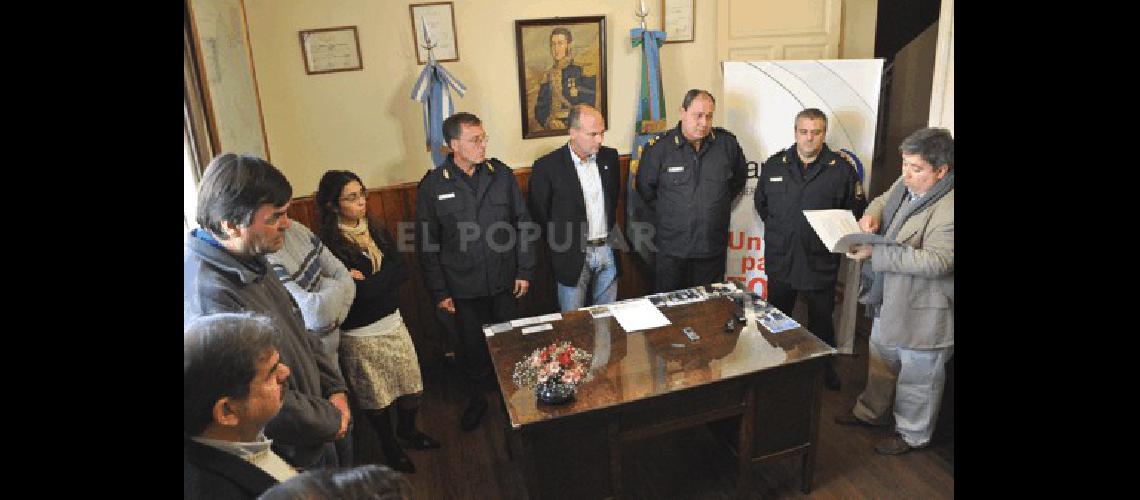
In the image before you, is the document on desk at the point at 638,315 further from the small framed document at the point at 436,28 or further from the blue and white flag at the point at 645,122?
the small framed document at the point at 436,28

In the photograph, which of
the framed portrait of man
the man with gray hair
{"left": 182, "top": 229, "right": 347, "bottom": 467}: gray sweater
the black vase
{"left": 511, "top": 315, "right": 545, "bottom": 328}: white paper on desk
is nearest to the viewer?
the man with gray hair

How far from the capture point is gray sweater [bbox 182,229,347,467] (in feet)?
4.73

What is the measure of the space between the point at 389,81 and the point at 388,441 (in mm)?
2108

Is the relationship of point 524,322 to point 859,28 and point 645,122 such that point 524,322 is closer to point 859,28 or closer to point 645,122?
point 645,122

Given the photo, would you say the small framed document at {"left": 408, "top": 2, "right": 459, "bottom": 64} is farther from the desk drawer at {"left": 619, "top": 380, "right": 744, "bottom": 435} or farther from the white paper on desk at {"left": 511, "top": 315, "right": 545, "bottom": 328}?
the desk drawer at {"left": 619, "top": 380, "right": 744, "bottom": 435}

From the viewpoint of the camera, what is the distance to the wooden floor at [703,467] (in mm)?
2506

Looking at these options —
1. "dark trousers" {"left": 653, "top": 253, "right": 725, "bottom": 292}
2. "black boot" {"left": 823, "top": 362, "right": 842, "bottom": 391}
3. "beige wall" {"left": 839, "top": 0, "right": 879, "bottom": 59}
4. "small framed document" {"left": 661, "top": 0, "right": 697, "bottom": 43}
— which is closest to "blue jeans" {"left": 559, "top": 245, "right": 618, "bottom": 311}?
"dark trousers" {"left": 653, "top": 253, "right": 725, "bottom": 292}

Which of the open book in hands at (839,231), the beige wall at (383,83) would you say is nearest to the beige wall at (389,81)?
the beige wall at (383,83)

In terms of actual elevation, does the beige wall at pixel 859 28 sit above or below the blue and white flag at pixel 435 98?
above

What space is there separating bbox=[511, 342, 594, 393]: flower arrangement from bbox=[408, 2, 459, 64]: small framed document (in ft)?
7.02

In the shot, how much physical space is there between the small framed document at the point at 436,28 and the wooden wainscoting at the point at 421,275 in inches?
31.7

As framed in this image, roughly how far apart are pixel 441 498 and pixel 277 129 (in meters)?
2.30

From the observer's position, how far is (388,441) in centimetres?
269

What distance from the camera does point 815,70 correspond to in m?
3.58
